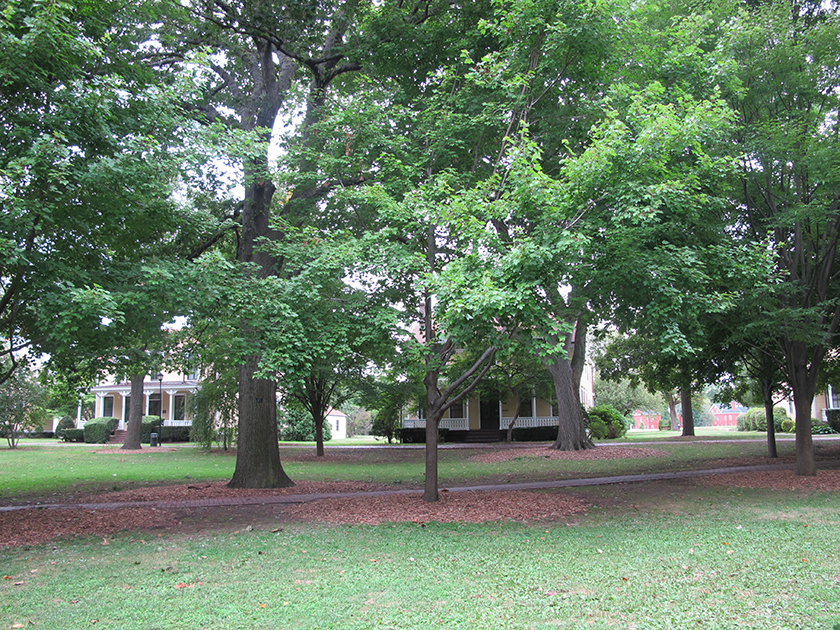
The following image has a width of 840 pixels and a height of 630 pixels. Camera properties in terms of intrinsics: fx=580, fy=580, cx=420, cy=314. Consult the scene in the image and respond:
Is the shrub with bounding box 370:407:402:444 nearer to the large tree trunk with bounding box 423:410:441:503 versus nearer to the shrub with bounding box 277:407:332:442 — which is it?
the shrub with bounding box 277:407:332:442

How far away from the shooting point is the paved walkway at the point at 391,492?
10.4 metres

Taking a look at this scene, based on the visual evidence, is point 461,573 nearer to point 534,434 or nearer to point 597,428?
point 597,428

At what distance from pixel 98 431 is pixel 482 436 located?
23087 mm

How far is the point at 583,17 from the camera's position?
834 centimetres

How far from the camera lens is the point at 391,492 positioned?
11695mm

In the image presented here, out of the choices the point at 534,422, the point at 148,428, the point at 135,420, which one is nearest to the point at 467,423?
the point at 534,422

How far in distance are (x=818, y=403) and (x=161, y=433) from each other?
4499 cm

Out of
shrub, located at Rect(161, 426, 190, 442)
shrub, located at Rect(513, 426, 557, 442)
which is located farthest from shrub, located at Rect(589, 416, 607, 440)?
shrub, located at Rect(161, 426, 190, 442)

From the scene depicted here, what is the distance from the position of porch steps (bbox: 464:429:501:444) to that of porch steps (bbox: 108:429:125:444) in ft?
67.2

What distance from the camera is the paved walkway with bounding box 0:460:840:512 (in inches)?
408

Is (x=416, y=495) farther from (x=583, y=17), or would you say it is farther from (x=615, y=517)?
(x=583, y=17)

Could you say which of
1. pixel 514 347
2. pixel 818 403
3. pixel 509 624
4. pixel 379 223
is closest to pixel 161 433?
pixel 379 223

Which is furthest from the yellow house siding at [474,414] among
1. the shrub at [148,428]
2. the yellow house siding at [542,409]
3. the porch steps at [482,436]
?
the shrub at [148,428]

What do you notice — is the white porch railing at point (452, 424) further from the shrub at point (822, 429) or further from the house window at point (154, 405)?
the house window at point (154, 405)
